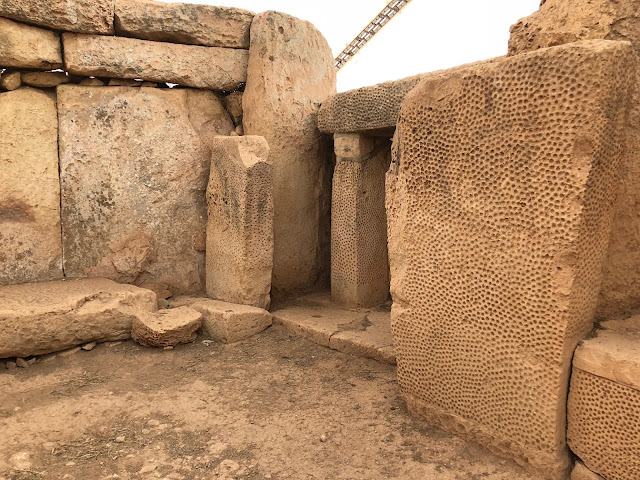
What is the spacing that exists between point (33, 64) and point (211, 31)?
3.94ft

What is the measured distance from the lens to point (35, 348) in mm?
2893

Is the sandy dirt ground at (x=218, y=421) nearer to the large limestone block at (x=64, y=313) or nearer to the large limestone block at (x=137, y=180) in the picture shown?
the large limestone block at (x=64, y=313)

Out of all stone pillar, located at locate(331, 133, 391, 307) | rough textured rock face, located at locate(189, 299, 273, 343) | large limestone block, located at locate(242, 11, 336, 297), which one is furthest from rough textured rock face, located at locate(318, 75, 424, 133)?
rough textured rock face, located at locate(189, 299, 273, 343)

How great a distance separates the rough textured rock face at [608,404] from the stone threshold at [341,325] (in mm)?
1162

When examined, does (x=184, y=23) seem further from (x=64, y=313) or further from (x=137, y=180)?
(x=64, y=313)

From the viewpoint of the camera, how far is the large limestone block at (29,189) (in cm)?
323

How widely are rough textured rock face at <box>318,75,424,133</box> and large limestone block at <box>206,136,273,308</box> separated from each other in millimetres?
529

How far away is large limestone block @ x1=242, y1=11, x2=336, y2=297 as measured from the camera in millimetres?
3771

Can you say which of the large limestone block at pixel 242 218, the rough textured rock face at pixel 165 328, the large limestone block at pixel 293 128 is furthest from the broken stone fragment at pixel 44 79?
the rough textured rock face at pixel 165 328

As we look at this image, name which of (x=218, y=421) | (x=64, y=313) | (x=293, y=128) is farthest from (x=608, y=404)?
(x=293, y=128)

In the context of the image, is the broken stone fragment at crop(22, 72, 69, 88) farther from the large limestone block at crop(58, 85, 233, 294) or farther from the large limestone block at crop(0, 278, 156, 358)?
the large limestone block at crop(0, 278, 156, 358)

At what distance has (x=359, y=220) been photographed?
3627 millimetres

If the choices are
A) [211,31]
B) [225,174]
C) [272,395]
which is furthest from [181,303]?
[211,31]

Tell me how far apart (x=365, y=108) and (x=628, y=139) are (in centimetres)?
180
